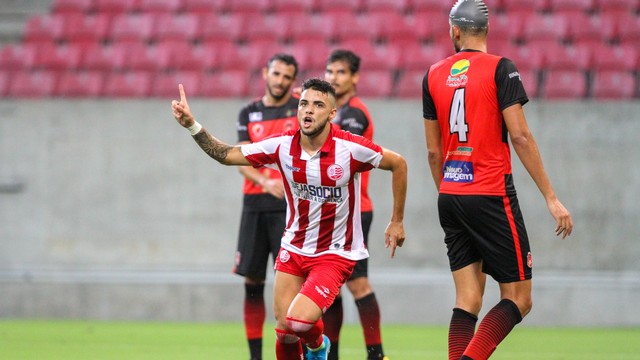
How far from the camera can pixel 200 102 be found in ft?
35.4

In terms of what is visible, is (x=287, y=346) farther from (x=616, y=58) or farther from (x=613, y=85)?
(x=616, y=58)

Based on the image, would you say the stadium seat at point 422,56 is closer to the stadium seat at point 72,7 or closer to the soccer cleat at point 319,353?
the stadium seat at point 72,7

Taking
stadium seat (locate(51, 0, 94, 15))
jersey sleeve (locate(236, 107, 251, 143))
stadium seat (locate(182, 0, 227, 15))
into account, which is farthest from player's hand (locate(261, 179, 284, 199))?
stadium seat (locate(51, 0, 94, 15))

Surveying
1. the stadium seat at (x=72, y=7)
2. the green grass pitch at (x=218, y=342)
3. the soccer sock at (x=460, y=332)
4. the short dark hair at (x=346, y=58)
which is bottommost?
the green grass pitch at (x=218, y=342)

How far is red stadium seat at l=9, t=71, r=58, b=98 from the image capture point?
11.5 metres

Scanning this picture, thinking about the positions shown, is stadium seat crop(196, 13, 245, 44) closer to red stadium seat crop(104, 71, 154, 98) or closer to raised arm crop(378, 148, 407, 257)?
red stadium seat crop(104, 71, 154, 98)

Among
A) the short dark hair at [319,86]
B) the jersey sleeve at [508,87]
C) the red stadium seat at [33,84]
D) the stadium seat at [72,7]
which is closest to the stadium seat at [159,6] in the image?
the stadium seat at [72,7]

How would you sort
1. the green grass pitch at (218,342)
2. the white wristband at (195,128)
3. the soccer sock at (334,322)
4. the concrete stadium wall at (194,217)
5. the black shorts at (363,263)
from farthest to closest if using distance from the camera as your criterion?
1. the concrete stadium wall at (194,217)
2. the green grass pitch at (218,342)
3. the black shorts at (363,263)
4. the soccer sock at (334,322)
5. the white wristband at (195,128)

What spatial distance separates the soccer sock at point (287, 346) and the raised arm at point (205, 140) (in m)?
0.93

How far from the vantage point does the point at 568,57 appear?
11289mm

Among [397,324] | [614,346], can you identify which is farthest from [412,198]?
[614,346]

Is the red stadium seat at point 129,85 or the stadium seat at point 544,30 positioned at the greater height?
the stadium seat at point 544,30

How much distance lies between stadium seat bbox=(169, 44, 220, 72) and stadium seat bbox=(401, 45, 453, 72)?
210 cm

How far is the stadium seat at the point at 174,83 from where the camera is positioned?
444 inches
